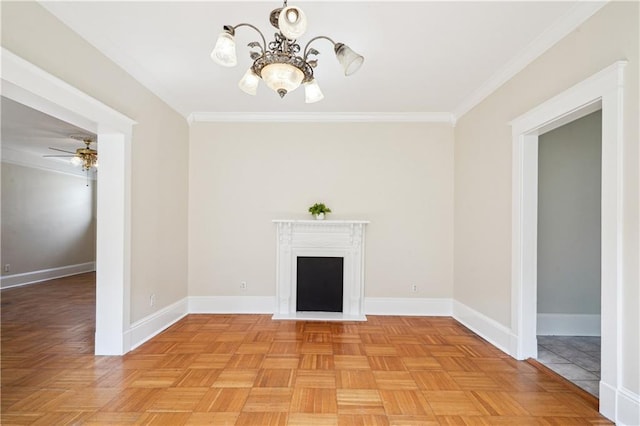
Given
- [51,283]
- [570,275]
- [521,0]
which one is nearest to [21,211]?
[51,283]

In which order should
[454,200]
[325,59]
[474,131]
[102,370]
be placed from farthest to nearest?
1. [454,200]
2. [474,131]
3. [325,59]
4. [102,370]

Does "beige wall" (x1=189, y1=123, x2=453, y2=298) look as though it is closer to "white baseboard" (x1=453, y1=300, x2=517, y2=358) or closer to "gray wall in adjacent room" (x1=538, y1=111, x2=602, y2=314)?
"white baseboard" (x1=453, y1=300, x2=517, y2=358)

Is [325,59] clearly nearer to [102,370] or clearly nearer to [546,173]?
[546,173]

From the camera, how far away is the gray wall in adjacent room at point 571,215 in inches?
138

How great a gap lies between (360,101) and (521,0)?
200 centimetres

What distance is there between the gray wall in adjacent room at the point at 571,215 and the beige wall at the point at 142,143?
13.6 ft

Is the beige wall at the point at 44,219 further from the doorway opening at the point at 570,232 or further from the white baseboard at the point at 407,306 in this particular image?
the doorway opening at the point at 570,232

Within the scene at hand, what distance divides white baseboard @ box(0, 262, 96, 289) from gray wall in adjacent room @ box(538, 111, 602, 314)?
345 inches

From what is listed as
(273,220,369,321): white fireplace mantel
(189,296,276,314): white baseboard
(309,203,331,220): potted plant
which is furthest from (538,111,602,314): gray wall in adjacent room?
(189,296,276,314): white baseboard

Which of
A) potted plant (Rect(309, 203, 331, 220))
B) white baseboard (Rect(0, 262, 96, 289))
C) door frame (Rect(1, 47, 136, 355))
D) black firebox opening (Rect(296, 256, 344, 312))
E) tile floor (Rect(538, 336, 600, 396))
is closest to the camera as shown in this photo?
tile floor (Rect(538, 336, 600, 396))

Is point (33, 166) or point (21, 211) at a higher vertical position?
point (33, 166)

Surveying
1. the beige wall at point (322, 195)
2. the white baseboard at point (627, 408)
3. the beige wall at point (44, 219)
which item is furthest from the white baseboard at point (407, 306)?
the beige wall at point (44, 219)

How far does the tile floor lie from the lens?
2.59 metres

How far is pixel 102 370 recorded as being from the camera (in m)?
2.71
